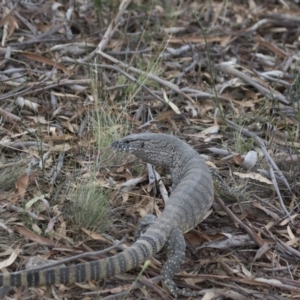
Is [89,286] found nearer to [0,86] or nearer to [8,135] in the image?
[8,135]

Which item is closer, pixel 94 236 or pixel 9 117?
pixel 94 236

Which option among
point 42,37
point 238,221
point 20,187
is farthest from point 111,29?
point 238,221

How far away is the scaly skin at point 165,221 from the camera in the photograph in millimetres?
4594

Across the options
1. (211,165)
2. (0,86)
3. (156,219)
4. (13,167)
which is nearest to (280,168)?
(211,165)

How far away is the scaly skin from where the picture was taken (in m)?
4.59

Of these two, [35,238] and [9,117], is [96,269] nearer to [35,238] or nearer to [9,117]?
[35,238]

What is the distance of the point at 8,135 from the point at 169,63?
2.52 metres

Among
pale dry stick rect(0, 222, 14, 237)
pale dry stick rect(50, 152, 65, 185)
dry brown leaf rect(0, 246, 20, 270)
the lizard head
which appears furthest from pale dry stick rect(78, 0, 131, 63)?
dry brown leaf rect(0, 246, 20, 270)

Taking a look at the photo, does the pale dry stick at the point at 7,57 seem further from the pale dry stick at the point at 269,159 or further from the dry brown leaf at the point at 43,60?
the pale dry stick at the point at 269,159

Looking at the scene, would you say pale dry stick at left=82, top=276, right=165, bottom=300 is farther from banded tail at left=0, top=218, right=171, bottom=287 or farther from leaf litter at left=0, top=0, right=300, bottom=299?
banded tail at left=0, top=218, right=171, bottom=287

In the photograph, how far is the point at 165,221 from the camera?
A: 5254mm

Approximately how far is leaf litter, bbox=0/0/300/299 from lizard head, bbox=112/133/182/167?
0.54 feet

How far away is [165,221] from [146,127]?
2.07 metres

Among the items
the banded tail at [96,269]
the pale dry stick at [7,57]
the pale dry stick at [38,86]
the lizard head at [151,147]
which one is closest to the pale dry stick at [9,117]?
the pale dry stick at [38,86]
